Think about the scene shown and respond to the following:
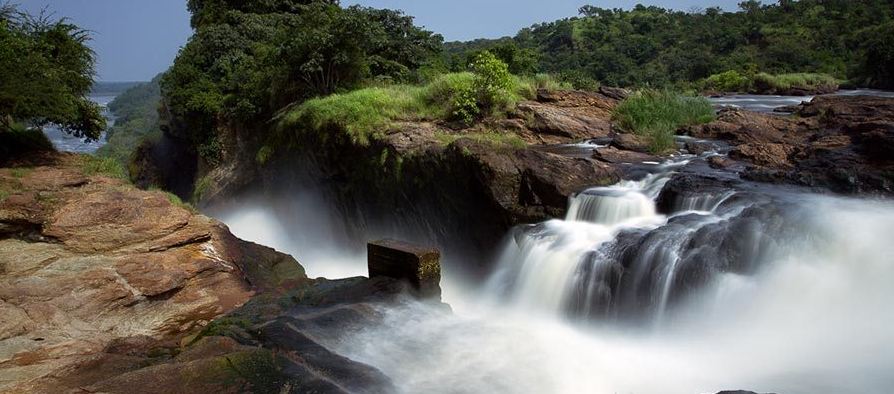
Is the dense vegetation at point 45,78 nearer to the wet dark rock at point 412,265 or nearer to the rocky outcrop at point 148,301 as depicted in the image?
the rocky outcrop at point 148,301

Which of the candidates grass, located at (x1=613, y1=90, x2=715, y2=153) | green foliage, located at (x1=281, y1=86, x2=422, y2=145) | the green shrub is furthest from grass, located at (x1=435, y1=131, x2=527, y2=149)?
the green shrub

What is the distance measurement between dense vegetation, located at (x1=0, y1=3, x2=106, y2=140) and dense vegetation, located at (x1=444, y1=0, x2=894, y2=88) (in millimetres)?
12296

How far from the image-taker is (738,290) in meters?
6.52

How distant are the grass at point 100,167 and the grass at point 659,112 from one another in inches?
449

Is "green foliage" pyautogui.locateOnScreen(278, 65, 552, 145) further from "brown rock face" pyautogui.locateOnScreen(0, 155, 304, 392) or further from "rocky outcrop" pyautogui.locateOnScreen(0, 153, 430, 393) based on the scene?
"brown rock face" pyautogui.locateOnScreen(0, 155, 304, 392)

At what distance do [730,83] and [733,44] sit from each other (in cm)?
1989

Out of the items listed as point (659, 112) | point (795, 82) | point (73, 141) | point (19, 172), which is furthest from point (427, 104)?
point (73, 141)

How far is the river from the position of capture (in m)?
5.70

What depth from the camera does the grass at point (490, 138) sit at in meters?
10.7

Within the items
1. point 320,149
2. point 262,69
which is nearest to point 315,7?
point 262,69

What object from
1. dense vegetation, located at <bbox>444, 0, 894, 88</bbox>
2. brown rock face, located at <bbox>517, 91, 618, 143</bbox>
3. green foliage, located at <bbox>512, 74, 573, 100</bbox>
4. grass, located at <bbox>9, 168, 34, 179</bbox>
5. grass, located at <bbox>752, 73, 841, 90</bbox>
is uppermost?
dense vegetation, located at <bbox>444, 0, 894, 88</bbox>

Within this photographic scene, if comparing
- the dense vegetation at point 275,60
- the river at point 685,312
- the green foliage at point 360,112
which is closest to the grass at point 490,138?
the green foliage at point 360,112

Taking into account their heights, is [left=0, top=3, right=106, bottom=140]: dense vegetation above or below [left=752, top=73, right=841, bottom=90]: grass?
below

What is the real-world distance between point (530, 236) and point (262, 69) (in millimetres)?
14179
